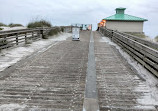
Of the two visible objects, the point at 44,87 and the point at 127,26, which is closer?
the point at 44,87

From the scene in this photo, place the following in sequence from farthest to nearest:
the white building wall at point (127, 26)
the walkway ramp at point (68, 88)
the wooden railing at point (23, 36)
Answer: the white building wall at point (127, 26), the wooden railing at point (23, 36), the walkway ramp at point (68, 88)

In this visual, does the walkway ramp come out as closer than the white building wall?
Yes

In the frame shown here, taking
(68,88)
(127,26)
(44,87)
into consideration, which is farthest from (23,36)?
(127,26)

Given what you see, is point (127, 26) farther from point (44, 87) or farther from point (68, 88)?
point (44, 87)

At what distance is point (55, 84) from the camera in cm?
506

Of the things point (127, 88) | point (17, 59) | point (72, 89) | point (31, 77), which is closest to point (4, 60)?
point (17, 59)

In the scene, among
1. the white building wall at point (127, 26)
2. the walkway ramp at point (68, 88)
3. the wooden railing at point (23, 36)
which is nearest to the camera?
the walkway ramp at point (68, 88)

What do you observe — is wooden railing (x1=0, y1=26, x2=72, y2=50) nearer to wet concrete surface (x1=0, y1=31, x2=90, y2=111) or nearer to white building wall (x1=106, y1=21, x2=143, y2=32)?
wet concrete surface (x1=0, y1=31, x2=90, y2=111)

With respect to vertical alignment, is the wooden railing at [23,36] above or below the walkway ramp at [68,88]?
above

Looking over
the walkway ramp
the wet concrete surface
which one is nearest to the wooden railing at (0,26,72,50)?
the walkway ramp

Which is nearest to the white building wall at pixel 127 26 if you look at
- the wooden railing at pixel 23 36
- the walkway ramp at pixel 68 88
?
the wooden railing at pixel 23 36

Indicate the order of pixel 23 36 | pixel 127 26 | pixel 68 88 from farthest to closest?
1. pixel 127 26
2. pixel 23 36
3. pixel 68 88

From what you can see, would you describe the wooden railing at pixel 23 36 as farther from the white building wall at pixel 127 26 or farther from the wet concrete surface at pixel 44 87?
the white building wall at pixel 127 26

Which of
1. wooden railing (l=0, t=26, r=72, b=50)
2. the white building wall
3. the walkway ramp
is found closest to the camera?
the walkway ramp
